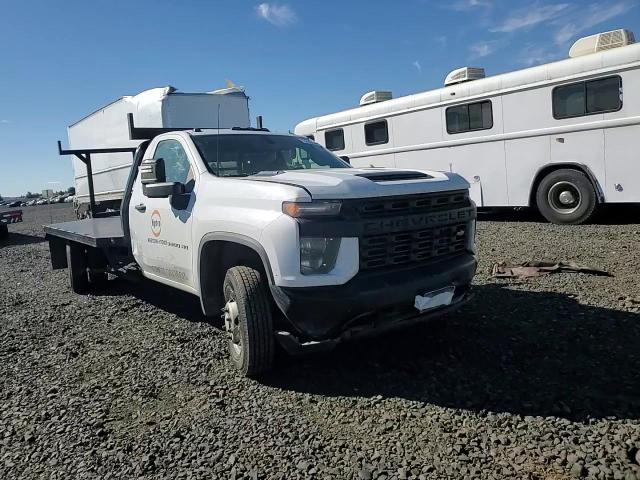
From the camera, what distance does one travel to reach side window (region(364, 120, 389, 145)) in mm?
12695

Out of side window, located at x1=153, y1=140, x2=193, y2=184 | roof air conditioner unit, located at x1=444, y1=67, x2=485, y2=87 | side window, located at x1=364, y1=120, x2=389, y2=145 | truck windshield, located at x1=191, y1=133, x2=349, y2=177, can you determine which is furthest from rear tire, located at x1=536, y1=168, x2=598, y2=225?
side window, located at x1=153, y1=140, x2=193, y2=184

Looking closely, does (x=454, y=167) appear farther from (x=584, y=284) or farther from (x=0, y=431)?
(x=0, y=431)

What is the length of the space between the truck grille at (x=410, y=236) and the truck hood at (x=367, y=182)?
6cm

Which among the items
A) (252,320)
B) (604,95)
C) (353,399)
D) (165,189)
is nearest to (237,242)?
(252,320)

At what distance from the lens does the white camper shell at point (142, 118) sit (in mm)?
12109

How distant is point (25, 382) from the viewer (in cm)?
405

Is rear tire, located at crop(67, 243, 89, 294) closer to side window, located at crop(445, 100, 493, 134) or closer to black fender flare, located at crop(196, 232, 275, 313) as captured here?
black fender flare, located at crop(196, 232, 275, 313)

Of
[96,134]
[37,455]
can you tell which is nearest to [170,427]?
[37,455]

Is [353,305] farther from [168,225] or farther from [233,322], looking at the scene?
[168,225]

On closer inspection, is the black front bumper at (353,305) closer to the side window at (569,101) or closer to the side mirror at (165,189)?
the side mirror at (165,189)

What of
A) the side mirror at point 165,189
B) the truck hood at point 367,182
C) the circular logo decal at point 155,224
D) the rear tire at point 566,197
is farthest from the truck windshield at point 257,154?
the rear tire at point 566,197

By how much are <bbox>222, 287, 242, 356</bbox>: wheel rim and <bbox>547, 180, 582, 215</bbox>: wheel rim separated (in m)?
8.33

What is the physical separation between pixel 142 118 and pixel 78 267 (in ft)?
23.1

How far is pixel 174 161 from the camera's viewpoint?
490 centimetres
